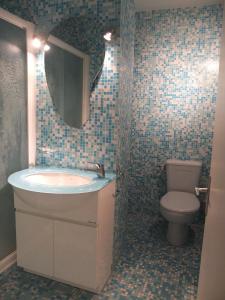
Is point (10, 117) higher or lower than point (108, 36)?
lower

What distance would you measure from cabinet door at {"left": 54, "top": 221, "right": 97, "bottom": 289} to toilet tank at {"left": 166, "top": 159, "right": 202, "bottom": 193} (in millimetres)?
1449

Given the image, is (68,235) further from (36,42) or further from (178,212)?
(36,42)

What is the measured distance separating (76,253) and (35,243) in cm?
33

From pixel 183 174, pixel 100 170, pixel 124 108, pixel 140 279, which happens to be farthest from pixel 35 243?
pixel 183 174

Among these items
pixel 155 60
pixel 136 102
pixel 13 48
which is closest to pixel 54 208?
pixel 13 48

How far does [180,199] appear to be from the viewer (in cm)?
265

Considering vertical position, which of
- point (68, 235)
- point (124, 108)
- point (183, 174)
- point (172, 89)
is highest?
point (172, 89)

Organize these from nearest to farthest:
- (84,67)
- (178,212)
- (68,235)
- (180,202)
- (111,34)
→ (68,235) → (111,34) → (84,67) → (178,212) → (180,202)

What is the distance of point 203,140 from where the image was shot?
9.61ft

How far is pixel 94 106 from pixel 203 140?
1.47m

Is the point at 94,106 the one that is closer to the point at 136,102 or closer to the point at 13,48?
the point at 13,48

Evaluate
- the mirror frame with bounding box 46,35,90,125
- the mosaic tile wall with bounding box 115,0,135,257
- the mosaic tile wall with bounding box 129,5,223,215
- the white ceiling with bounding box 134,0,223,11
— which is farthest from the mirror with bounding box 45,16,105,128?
the mosaic tile wall with bounding box 129,5,223,215

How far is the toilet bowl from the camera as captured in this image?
2.41m

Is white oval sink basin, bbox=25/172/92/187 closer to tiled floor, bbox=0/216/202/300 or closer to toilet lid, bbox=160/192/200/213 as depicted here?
tiled floor, bbox=0/216/202/300
